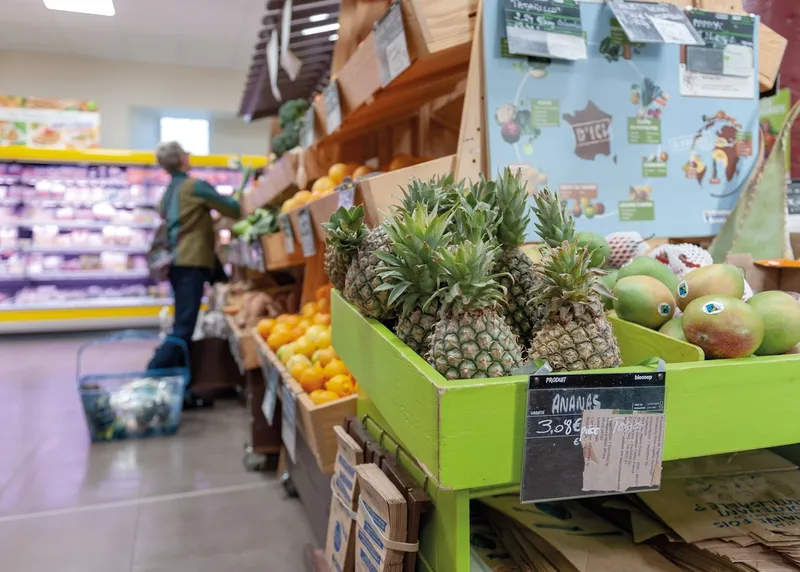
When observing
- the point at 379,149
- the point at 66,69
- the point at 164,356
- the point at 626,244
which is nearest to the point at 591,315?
the point at 626,244

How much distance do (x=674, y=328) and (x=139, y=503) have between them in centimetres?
236

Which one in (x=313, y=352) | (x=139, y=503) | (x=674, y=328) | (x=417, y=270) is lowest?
(x=139, y=503)

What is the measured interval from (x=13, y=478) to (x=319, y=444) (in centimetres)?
201

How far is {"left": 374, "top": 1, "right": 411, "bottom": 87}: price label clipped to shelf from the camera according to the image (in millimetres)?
1262

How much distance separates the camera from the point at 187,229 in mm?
4094

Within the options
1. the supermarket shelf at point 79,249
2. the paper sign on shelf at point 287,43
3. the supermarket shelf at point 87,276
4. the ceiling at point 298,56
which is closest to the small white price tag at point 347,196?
the paper sign on shelf at point 287,43

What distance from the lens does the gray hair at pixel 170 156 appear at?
13.5 ft

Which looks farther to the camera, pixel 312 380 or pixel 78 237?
pixel 78 237

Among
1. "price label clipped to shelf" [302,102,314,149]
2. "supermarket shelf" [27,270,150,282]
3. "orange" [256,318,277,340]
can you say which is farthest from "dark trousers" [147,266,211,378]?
"supermarket shelf" [27,270,150,282]

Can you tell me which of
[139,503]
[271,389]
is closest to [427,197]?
[271,389]

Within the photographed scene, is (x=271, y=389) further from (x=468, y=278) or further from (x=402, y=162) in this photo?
(x=468, y=278)

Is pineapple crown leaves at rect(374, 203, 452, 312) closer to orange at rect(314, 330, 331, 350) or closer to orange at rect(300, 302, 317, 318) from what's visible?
orange at rect(314, 330, 331, 350)

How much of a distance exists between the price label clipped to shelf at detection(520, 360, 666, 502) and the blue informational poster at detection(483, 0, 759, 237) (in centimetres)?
66

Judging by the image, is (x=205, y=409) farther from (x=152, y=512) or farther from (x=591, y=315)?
(x=591, y=315)
